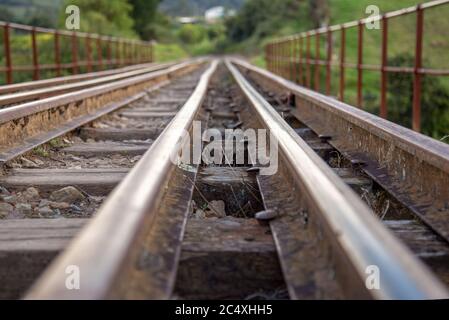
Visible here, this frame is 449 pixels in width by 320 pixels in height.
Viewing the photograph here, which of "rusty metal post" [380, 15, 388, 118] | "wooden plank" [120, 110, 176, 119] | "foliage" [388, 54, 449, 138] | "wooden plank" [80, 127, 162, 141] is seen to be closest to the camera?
"wooden plank" [80, 127, 162, 141]

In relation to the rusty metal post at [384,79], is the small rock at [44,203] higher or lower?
lower

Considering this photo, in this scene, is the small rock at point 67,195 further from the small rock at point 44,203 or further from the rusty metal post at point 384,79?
the rusty metal post at point 384,79

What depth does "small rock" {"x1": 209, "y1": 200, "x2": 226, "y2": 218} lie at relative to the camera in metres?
2.88

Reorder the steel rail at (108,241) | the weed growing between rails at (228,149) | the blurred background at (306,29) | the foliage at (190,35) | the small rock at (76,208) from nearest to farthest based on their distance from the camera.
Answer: the steel rail at (108,241)
the small rock at (76,208)
the weed growing between rails at (228,149)
the blurred background at (306,29)
the foliage at (190,35)

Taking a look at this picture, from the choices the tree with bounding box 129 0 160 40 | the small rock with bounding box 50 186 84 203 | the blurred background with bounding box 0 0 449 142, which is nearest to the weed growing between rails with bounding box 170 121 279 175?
the small rock with bounding box 50 186 84 203

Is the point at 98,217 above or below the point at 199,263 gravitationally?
above

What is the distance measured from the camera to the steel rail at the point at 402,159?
101 inches

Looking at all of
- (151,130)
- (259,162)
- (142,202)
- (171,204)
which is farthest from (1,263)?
(151,130)

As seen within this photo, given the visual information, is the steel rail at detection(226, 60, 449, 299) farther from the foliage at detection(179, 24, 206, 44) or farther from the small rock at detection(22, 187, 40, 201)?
the foliage at detection(179, 24, 206, 44)

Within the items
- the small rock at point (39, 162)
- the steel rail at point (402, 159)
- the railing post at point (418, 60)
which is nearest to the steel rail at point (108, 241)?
the steel rail at point (402, 159)

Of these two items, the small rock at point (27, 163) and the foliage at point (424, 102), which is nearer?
the small rock at point (27, 163)

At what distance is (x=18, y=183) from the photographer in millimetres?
2979

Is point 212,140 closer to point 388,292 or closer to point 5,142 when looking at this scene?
point 5,142

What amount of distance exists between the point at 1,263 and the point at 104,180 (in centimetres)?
114
